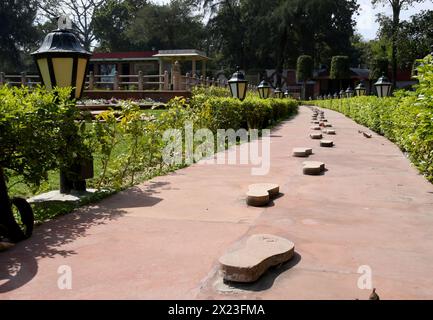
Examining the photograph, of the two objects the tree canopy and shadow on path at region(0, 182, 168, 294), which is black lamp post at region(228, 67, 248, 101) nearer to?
shadow on path at region(0, 182, 168, 294)

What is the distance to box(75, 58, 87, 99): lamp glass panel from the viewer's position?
435 centimetres

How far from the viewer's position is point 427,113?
421 centimetres

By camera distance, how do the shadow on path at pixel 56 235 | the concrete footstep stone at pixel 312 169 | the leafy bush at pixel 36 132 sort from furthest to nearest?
the concrete footstep stone at pixel 312 169 → the leafy bush at pixel 36 132 → the shadow on path at pixel 56 235

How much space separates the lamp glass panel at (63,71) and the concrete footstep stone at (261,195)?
2064 millimetres

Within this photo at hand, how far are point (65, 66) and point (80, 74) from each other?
0.17m

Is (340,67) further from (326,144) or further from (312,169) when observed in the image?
(312,169)

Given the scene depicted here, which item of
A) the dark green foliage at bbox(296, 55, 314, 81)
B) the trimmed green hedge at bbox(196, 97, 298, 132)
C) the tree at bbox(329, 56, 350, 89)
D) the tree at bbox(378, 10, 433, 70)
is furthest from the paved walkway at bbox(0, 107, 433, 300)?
the dark green foliage at bbox(296, 55, 314, 81)

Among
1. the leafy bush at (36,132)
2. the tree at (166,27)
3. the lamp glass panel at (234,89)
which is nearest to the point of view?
the leafy bush at (36,132)

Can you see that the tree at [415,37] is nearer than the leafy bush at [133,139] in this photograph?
No

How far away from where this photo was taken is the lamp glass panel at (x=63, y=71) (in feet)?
13.9

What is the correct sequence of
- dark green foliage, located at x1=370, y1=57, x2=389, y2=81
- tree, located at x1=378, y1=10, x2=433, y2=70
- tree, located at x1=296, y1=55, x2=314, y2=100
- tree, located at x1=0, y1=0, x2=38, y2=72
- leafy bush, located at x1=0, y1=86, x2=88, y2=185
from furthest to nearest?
tree, located at x1=296, y1=55, x2=314, y2=100 → tree, located at x1=0, y1=0, x2=38, y2=72 → dark green foliage, located at x1=370, y1=57, x2=389, y2=81 → tree, located at x1=378, y1=10, x2=433, y2=70 → leafy bush, located at x1=0, y1=86, x2=88, y2=185

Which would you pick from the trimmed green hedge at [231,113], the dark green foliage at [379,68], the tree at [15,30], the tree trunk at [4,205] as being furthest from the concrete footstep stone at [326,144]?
the tree at [15,30]

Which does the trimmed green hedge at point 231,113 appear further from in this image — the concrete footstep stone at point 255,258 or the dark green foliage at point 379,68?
the dark green foliage at point 379,68
